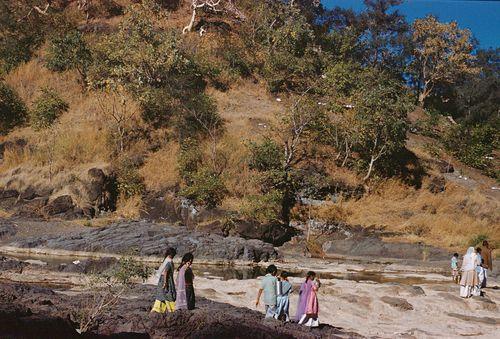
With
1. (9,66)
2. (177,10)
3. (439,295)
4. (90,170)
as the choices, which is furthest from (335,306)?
(177,10)

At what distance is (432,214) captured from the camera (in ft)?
86.6

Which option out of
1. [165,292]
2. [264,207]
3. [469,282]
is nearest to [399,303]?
[469,282]

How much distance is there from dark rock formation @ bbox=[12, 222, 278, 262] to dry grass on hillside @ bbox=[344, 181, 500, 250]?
6.93m

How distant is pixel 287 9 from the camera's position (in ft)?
127

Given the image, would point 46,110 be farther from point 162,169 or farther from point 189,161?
point 189,161

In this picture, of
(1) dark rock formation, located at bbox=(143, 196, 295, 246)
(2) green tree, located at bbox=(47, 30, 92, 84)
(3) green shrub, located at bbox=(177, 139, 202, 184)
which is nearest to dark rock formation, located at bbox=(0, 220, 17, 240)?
(1) dark rock formation, located at bbox=(143, 196, 295, 246)

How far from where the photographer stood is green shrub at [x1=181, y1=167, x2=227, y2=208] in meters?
26.0

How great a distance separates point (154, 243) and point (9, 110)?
1816 cm

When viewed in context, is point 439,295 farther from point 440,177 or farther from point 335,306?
point 440,177

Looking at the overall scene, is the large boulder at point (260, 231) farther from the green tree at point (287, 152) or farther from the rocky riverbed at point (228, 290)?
the green tree at point (287, 152)

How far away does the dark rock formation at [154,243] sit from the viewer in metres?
19.5

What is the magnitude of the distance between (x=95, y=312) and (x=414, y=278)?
12.8 m

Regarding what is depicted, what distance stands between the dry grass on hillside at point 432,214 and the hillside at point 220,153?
0.08 metres

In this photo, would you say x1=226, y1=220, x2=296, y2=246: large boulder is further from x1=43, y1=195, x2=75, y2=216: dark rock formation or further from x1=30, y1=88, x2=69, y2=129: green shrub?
x1=30, y1=88, x2=69, y2=129: green shrub
